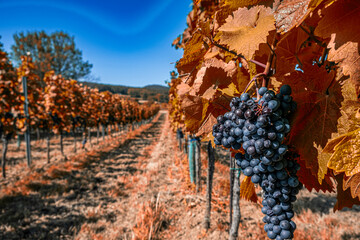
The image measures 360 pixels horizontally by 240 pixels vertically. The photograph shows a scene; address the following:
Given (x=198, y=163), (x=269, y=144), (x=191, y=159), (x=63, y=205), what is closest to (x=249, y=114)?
(x=269, y=144)

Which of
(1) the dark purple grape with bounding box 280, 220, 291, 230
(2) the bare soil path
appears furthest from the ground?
(1) the dark purple grape with bounding box 280, 220, 291, 230

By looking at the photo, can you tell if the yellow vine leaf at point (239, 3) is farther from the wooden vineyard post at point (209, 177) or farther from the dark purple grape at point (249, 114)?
the wooden vineyard post at point (209, 177)

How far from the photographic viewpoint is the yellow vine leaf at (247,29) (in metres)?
0.74

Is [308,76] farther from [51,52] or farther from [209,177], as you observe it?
[51,52]

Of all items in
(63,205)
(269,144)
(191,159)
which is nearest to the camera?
(269,144)

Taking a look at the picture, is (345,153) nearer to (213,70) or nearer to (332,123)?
(332,123)

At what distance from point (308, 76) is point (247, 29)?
32cm

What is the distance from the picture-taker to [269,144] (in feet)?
2.50

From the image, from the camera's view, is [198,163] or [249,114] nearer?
[249,114]

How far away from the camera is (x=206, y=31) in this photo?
3.55ft

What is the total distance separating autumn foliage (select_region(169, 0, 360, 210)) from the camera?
2.02 ft

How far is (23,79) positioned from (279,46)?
1042 centimetres

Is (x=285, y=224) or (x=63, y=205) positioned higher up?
(x=285, y=224)

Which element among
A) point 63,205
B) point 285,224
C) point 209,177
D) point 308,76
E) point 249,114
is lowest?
point 63,205
